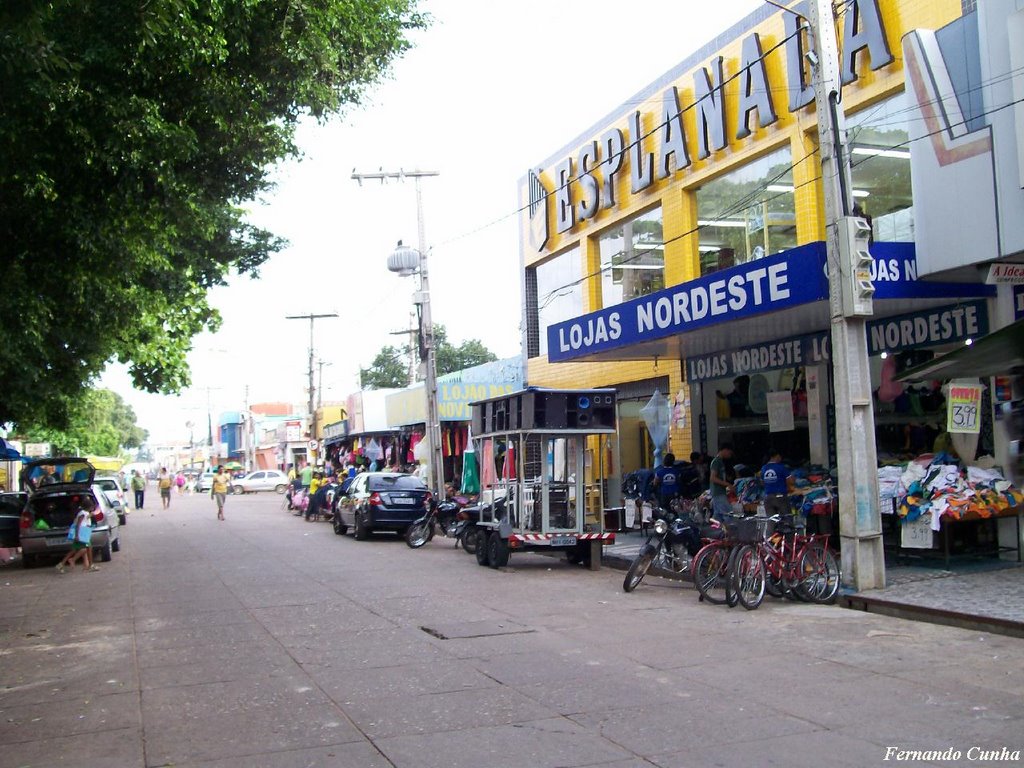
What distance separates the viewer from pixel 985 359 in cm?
524

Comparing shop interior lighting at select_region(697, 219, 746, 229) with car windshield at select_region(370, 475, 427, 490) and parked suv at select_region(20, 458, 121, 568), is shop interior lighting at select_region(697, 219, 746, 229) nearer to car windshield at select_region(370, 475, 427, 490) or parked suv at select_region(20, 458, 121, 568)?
car windshield at select_region(370, 475, 427, 490)

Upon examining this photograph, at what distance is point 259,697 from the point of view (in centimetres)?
777

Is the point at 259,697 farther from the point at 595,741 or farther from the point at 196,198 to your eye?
the point at 196,198

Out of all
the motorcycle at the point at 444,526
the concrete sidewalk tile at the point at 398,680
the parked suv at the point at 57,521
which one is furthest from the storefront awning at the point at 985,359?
the parked suv at the point at 57,521

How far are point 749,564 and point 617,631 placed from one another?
7.52 ft

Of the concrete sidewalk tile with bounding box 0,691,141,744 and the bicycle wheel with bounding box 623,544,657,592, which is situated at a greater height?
the bicycle wheel with bounding box 623,544,657,592

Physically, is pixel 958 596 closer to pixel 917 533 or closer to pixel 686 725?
pixel 917 533

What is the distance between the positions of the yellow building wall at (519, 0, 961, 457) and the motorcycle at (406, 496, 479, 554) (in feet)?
15.0

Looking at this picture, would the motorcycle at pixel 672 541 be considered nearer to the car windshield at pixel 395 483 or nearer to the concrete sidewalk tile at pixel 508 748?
the concrete sidewalk tile at pixel 508 748

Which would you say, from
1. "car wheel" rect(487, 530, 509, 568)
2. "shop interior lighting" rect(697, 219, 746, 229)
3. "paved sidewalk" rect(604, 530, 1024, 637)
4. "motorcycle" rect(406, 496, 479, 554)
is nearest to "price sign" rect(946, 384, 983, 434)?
"paved sidewalk" rect(604, 530, 1024, 637)

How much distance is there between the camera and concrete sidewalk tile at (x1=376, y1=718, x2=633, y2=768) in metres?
5.91

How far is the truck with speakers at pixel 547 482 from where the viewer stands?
1600 centimetres

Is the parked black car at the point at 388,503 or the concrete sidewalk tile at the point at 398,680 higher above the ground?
the parked black car at the point at 388,503

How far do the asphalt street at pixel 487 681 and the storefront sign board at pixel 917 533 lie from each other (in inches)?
95.7
